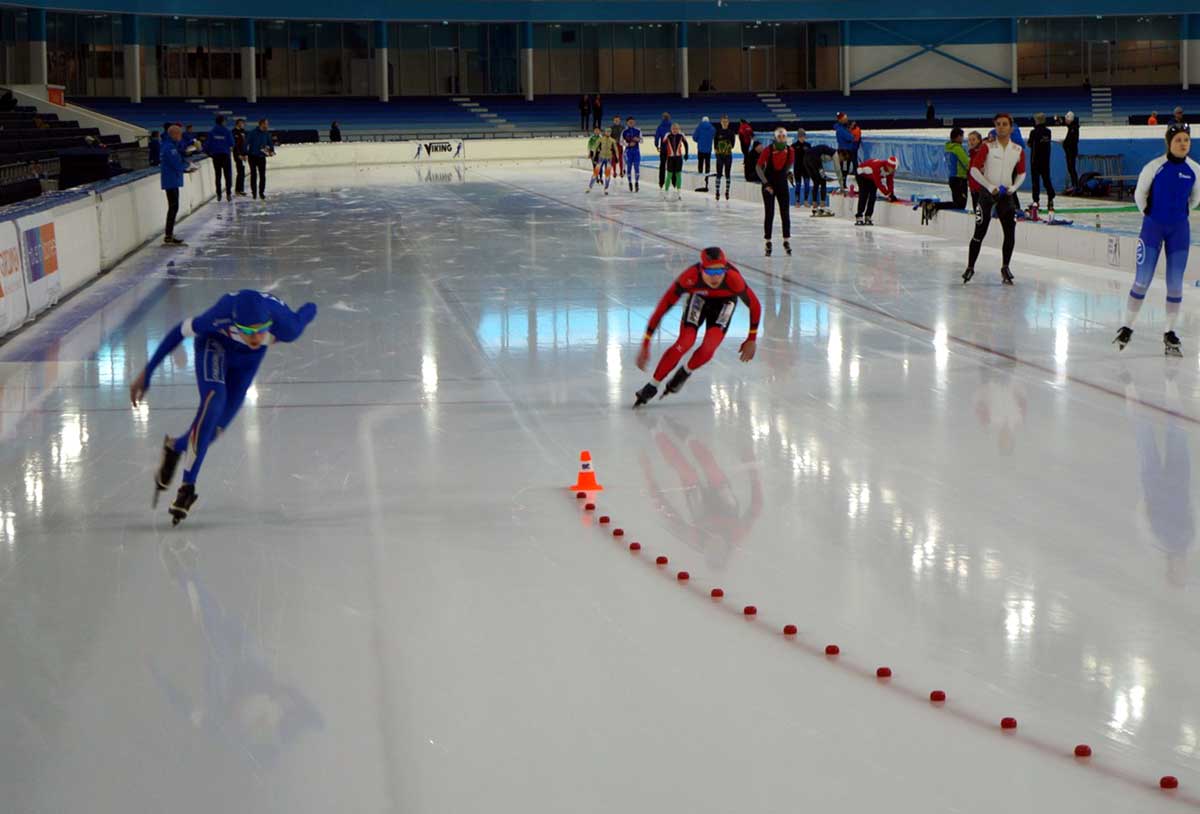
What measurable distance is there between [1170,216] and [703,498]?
16.2 feet

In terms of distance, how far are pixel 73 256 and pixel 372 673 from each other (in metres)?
Result: 10.8

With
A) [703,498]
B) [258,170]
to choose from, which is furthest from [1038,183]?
[258,170]

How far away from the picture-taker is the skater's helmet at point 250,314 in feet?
19.4

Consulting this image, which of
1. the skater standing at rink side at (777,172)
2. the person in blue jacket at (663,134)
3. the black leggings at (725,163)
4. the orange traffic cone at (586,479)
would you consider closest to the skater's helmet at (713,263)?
the orange traffic cone at (586,479)

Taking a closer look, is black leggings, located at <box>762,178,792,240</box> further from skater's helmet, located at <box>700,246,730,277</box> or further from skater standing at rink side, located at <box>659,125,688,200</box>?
skater standing at rink side, located at <box>659,125,688,200</box>

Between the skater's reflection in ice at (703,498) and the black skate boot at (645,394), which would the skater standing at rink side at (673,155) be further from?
the skater's reflection in ice at (703,498)

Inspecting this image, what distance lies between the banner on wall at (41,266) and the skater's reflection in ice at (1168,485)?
8714mm

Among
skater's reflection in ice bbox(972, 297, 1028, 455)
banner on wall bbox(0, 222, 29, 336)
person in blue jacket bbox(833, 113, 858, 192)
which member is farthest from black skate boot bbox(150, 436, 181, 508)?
person in blue jacket bbox(833, 113, 858, 192)

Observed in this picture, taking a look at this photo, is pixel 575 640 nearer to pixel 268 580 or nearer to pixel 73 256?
pixel 268 580

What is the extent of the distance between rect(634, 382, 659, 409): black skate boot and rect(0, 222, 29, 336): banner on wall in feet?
17.6

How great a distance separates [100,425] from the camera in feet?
26.8

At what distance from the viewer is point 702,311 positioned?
8.72 metres

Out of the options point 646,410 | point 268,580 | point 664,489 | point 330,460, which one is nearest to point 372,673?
point 268,580

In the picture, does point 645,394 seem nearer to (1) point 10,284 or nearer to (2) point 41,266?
(1) point 10,284
